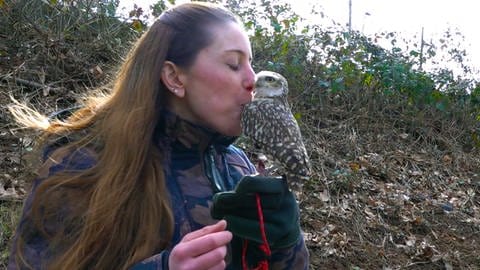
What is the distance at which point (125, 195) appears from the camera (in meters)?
1.79

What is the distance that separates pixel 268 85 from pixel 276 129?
0.21 m

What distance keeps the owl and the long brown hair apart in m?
0.29

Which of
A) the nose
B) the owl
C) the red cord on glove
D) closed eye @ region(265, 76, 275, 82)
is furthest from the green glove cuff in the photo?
closed eye @ region(265, 76, 275, 82)

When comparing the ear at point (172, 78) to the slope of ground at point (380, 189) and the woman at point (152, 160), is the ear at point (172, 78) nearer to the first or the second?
the woman at point (152, 160)

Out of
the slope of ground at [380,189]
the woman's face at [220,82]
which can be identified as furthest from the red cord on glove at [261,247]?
the slope of ground at [380,189]

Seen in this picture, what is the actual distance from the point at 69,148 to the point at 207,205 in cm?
52

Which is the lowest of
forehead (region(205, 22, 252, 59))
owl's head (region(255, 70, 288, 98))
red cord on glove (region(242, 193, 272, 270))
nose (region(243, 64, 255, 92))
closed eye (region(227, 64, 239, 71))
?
red cord on glove (region(242, 193, 272, 270))

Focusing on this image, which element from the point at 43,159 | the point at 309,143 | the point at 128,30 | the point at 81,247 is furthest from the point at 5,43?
the point at 81,247

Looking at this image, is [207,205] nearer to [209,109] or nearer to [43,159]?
[209,109]

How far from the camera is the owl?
1.91 metres

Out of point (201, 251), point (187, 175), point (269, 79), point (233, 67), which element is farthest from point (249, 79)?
point (201, 251)

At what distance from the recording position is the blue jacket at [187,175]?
1.78 m

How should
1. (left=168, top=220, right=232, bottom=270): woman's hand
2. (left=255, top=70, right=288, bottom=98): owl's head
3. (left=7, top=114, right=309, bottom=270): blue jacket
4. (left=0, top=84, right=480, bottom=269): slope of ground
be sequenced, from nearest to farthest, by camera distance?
(left=168, top=220, right=232, bottom=270): woman's hand
(left=7, top=114, right=309, bottom=270): blue jacket
(left=255, top=70, right=288, bottom=98): owl's head
(left=0, top=84, right=480, bottom=269): slope of ground

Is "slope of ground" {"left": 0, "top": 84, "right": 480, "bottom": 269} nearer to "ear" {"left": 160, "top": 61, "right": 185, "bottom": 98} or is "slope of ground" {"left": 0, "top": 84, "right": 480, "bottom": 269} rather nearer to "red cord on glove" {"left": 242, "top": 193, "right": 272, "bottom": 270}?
"ear" {"left": 160, "top": 61, "right": 185, "bottom": 98}
